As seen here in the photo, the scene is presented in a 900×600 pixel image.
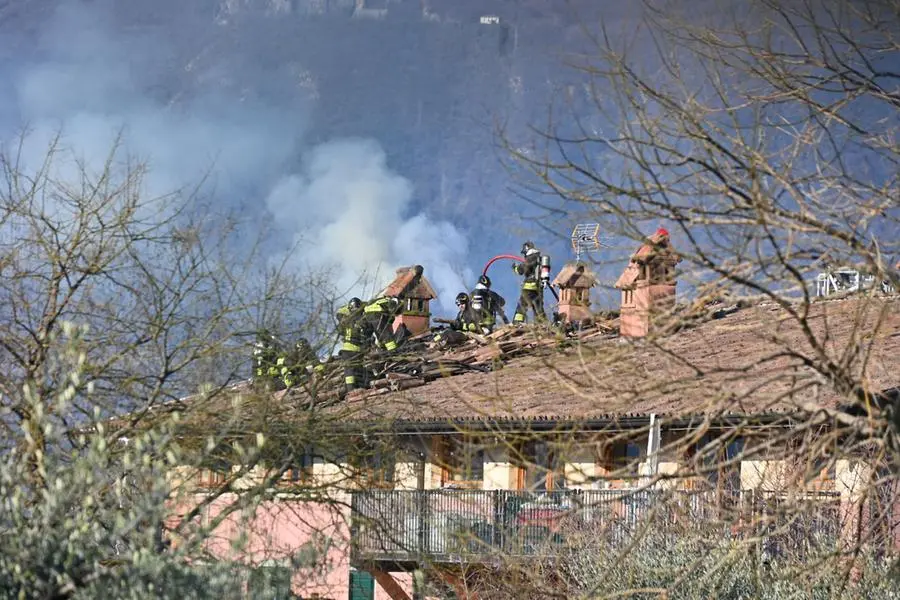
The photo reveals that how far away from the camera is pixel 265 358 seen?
625 inches

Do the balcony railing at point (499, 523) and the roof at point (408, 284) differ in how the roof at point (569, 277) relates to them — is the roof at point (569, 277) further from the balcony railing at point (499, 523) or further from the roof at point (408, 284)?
the balcony railing at point (499, 523)

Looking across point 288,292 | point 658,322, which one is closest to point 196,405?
point 288,292

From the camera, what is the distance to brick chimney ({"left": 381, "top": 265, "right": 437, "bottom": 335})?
34000 mm

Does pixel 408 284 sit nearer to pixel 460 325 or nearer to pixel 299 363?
pixel 460 325

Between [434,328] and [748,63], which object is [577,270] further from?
[748,63]

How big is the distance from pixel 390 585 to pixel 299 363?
308 inches

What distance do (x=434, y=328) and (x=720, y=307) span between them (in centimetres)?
2321

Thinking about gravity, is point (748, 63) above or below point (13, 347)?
above

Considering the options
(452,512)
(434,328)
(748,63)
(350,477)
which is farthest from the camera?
(434,328)

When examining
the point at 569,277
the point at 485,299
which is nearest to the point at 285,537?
the point at 485,299

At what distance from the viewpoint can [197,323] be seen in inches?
580

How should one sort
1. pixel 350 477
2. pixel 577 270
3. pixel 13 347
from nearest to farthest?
pixel 13 347 < pixel 350 477 < pixel 577 270

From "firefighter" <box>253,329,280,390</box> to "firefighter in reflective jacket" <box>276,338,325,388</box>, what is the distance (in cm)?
10

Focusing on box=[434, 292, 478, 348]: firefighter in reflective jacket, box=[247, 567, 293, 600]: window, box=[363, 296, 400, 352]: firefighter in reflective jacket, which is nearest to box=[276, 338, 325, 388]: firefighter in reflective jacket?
box=[363, 296, 400, 352]: firefighter in reflective jacket
